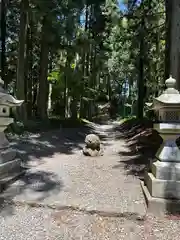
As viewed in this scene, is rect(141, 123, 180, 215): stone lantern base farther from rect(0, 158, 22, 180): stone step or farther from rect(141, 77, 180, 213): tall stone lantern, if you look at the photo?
rect(0, 158, 22, 180): stone step

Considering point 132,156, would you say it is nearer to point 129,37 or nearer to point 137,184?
point 137,184

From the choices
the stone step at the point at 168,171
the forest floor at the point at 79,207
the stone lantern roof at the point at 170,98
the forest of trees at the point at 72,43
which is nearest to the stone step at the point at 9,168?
the forest floor at the point at 79,207

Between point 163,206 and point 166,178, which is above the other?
point 166,178

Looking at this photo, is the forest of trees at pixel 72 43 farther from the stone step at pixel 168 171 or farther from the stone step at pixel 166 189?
the stone step at pixel 166 189

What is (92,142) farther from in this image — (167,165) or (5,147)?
(167,165)

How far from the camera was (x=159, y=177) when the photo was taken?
14.4ft

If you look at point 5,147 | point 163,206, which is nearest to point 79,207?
point 163,206

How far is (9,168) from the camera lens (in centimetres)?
530

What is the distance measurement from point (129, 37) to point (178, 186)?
14.8m

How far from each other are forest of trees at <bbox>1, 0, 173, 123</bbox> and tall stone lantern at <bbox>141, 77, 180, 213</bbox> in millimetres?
7525

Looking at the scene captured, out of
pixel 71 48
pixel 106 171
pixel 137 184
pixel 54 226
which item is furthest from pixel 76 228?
pixel 71 48

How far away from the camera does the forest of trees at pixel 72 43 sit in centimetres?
1314

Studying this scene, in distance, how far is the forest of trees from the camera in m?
13.1

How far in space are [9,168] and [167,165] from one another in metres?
2.90
